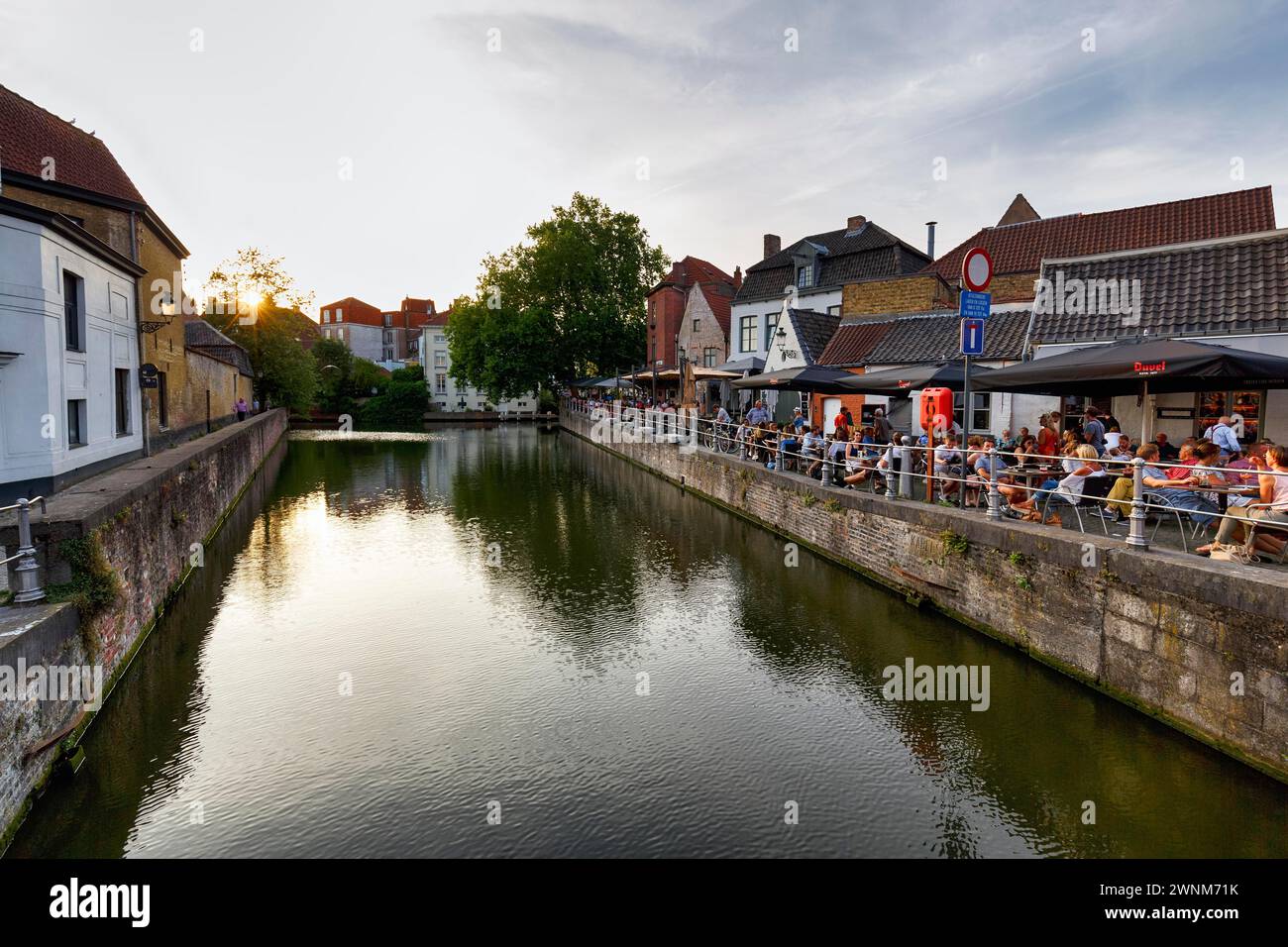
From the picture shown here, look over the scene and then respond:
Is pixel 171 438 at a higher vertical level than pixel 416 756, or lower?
higher

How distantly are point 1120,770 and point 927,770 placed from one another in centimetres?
160

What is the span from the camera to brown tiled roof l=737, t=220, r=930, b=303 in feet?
115

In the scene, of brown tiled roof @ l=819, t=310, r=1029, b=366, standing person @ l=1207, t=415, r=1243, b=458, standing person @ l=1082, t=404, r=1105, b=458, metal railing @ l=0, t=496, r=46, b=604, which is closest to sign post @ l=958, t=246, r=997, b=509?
standing person @ l=1082, t=404, r=1105, b=458

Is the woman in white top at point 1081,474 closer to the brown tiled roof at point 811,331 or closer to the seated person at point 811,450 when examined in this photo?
the seated person at point 811,450

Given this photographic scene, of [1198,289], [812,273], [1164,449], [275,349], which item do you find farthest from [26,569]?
[275,349]

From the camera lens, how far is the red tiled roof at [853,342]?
24234mm

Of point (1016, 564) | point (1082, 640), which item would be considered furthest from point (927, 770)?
point (1016, 564)

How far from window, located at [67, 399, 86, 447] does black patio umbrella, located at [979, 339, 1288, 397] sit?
48.5 ft

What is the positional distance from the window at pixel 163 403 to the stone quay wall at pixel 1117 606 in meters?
20.5

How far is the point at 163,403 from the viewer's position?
23078 mm
